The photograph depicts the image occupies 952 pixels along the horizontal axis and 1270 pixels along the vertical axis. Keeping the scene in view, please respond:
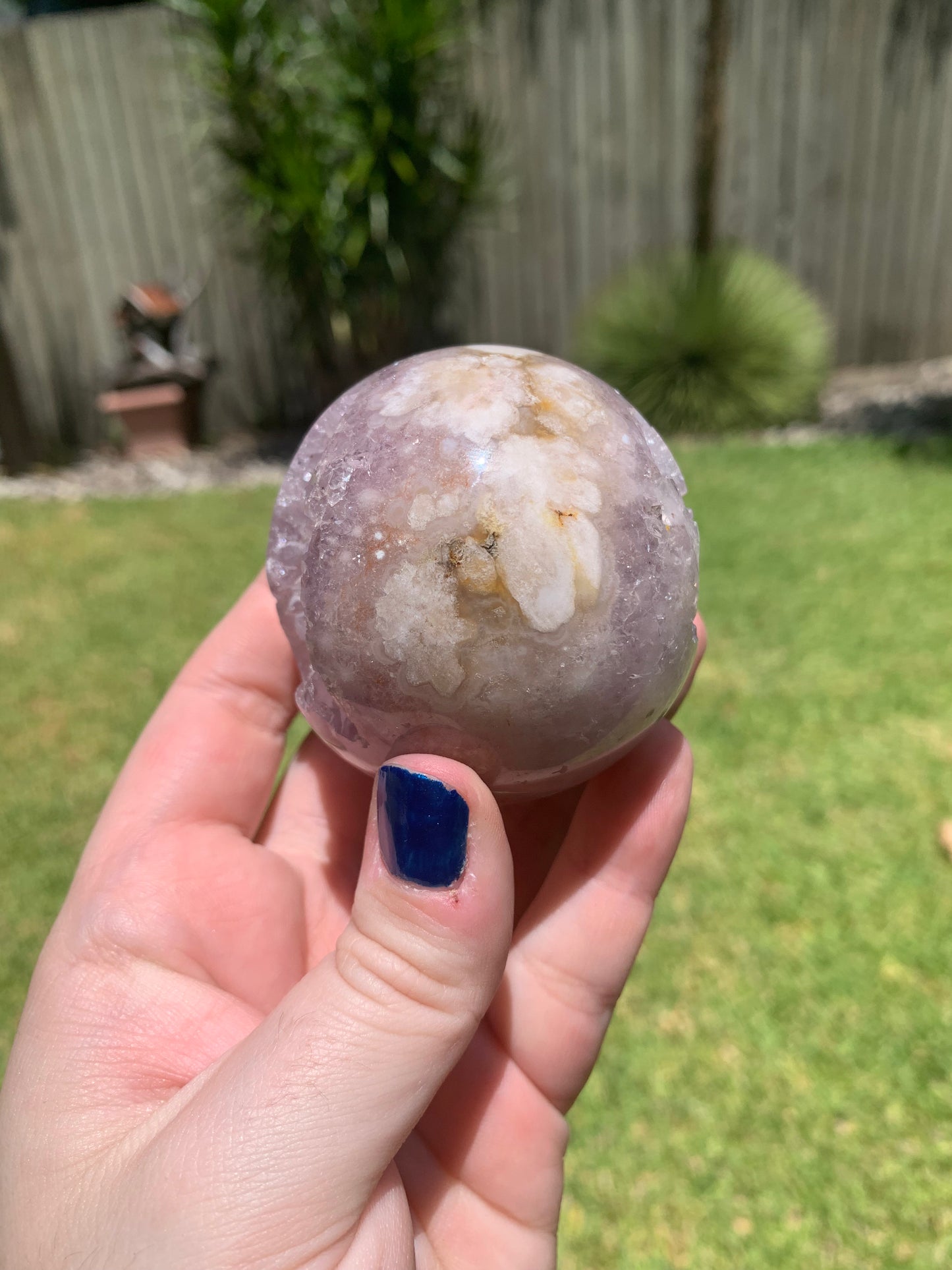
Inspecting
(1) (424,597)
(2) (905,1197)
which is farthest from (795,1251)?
(1) (424,597)

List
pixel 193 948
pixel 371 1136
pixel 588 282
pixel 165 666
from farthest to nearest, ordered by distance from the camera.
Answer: pixel 588 282 < pixel 165 666 < pixel 193 948 < pixel 371 1136

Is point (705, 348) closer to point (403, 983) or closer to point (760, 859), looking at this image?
point (760, 859)

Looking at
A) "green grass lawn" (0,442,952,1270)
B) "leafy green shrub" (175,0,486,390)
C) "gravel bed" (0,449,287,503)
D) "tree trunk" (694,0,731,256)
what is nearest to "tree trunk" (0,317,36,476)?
"gravel bed" (0,449,287,503)

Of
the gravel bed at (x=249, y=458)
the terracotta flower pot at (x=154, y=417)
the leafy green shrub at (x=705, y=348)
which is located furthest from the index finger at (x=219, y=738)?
the terracotta flower pot at (x=154, y=417)

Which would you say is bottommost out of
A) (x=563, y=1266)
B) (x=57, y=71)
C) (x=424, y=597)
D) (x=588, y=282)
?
(x=563, y=1266)

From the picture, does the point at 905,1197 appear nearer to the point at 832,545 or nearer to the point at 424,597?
the point at 424,597

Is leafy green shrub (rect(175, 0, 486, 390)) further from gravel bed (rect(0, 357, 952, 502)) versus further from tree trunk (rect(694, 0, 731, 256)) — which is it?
tree trunk (rect(694, 0, 731, 256))
